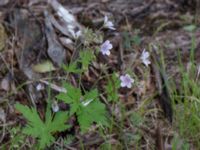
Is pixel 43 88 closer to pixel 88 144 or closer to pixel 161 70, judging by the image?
pixel 88 144

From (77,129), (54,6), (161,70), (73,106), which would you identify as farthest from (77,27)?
(73,106)

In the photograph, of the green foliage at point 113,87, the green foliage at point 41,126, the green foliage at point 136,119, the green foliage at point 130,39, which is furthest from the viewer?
the green foliage at point 130,39

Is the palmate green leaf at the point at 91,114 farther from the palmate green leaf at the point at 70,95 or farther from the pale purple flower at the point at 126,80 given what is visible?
the pale purple flower at the point at 126,80

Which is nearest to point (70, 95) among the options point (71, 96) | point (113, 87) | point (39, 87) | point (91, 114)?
point (71, 96)

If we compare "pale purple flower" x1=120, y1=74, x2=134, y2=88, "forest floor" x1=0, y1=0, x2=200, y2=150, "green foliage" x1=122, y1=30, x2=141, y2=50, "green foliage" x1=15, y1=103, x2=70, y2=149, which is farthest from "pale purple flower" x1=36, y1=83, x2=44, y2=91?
"green foliage" x1=122, y1=30, x2=141, y2=50

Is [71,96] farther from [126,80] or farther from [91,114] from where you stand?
[126,80]

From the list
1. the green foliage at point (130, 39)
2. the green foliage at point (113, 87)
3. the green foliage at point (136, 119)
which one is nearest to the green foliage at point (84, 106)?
the green foliage at point (113, 87)

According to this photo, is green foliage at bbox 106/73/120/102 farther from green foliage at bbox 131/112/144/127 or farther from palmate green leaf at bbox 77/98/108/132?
green foliage at bbox 131/112/144/127

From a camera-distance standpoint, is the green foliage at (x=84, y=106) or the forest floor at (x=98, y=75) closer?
the green foliage at (x=84, y=106)

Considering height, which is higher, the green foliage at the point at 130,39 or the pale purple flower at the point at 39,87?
the pale purple flower at the point at 39,87
